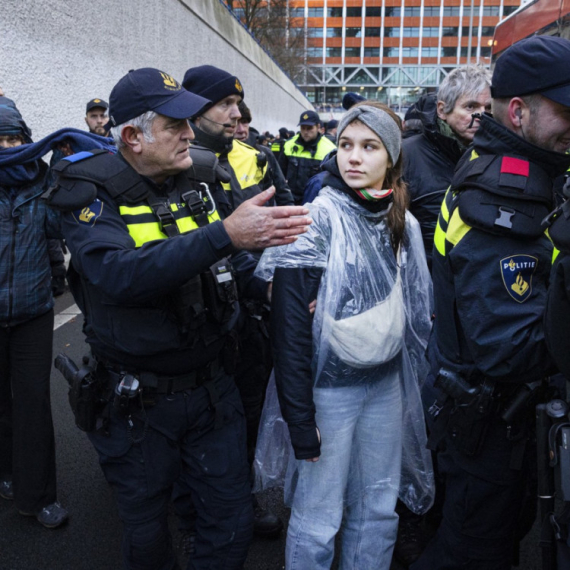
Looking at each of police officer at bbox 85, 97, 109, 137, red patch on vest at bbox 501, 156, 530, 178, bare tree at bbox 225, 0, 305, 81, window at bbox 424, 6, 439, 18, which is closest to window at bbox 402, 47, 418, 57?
window at bbox 424, 6, 439, 18

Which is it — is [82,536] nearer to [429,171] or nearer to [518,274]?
[518,274]

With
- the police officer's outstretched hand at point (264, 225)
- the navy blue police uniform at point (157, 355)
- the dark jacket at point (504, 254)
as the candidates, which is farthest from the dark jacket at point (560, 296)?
the navy blue police uniform at point (157, 355)

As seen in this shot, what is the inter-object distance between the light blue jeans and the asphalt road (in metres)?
0.56

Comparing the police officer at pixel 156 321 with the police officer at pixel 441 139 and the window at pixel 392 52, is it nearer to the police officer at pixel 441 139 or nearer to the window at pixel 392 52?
the police officer at pixel 441 139

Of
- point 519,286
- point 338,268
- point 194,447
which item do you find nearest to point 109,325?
point 194,447

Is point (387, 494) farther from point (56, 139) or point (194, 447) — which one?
point (56, 139)

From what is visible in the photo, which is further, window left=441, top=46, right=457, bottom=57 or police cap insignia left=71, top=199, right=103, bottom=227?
window left=441, top=46, right=457, bottom=57

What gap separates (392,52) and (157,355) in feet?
276

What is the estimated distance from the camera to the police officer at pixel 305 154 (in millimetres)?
7996

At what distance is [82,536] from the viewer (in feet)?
9.16

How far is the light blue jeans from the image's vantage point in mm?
2082

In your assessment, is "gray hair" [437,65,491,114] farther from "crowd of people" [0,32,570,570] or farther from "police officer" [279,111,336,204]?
"police officer" [279,111,336,204]

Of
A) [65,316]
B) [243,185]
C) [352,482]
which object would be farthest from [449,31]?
[352,482]

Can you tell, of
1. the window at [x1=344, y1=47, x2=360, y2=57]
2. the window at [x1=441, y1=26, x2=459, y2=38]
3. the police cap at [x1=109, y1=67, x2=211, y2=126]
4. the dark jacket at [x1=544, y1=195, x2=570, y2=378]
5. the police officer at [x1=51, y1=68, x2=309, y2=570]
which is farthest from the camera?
the window at [x1=344, y1=47, x2=360, y2=57]
